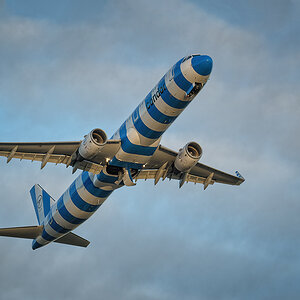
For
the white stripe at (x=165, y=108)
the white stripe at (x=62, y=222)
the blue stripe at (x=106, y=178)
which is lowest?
the white stripe at (x=62, y=222)

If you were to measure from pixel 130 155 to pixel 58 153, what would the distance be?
5992mm

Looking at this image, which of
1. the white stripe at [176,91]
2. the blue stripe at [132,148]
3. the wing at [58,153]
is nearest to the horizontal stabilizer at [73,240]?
the wing at [58,153]

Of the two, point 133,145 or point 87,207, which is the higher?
point 133,145

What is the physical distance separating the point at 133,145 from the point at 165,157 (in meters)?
5.19

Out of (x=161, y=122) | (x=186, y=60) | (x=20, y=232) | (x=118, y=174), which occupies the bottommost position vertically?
(x=20, y=232)

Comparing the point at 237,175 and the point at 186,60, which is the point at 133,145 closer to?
the point at 186,60

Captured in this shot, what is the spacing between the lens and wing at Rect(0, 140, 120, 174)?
36.3 meters

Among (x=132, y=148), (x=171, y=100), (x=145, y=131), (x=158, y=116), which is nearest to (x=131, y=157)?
(x=132, y=148)

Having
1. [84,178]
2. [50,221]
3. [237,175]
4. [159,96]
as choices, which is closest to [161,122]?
[159,96]

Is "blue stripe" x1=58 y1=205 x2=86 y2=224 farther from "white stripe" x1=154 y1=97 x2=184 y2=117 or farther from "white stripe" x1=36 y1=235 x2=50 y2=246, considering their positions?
"white stripe" x1=154 y1=97 x2=184 y2=117

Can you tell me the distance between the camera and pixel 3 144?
35.7 metres

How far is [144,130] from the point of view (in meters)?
35.1

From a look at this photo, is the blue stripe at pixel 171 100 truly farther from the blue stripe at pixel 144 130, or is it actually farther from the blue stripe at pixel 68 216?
the blue stripe at pixel 68 216

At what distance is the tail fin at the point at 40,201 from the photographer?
166 feet
